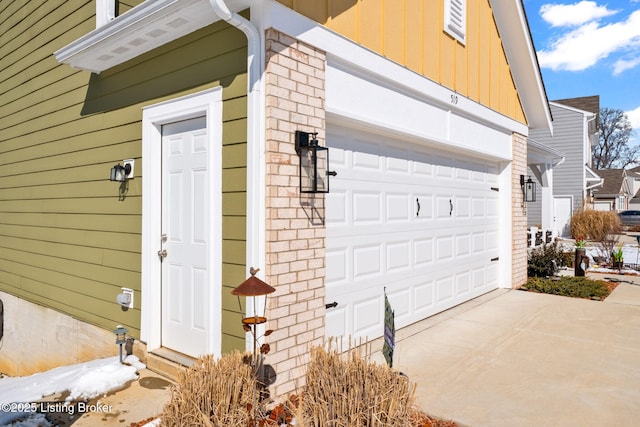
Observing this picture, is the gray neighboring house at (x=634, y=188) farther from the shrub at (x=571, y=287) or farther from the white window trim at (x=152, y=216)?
the white window trim at (x=152, y=216)

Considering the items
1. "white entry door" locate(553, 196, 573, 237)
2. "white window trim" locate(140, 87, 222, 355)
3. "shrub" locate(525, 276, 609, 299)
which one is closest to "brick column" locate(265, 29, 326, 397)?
"white window trim" locate(140, 87, 222, 355)

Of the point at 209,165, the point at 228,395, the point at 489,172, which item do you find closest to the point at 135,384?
the point at 228,395

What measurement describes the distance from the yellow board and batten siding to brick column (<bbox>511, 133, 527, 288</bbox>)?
1.96 ft

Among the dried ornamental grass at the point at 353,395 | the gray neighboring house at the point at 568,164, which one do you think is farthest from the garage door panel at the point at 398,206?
the gray neighboring house at the point at 568,164

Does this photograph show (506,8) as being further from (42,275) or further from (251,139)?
(42,275)

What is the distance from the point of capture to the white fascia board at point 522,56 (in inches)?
291

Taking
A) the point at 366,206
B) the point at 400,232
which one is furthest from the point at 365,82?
the point at 400,232

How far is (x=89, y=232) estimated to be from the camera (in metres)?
5.50

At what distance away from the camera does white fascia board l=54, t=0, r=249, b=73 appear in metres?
3.60

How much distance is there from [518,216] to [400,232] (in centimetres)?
392

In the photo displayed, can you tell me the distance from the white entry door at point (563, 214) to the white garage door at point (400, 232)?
14.7 meters

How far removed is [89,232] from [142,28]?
279 cm

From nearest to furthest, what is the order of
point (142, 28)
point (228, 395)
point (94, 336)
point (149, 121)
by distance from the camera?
1. point (228, 395)
2. point (142, 28)
3. point (149, 121)
4. point (94, 336)

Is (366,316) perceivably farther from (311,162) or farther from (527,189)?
(527,189)
